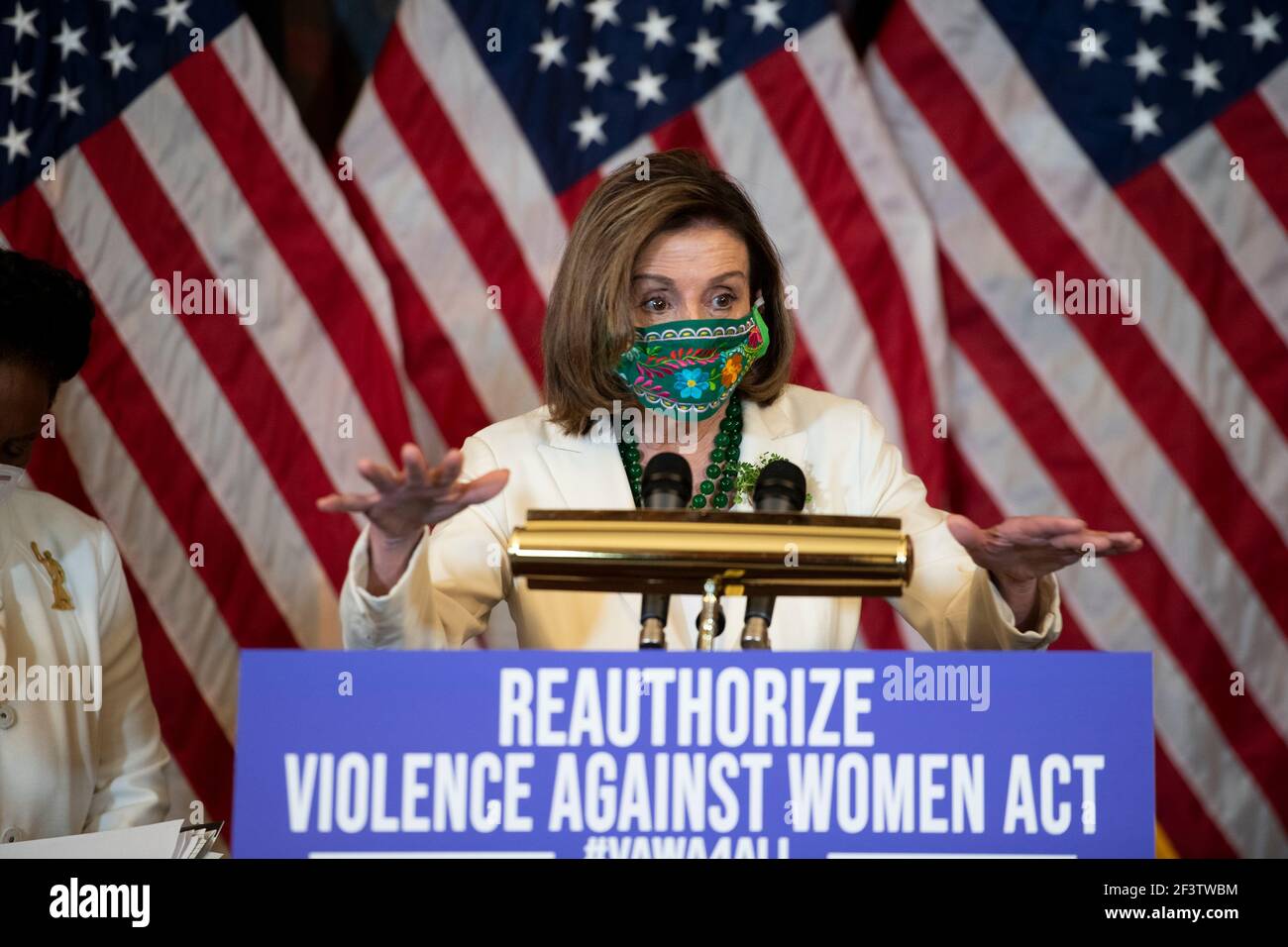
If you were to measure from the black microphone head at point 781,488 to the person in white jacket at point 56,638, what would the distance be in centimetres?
137

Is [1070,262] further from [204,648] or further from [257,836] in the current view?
[257,836]

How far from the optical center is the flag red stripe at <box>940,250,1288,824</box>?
375 centimetres

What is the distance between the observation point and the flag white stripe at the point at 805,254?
3768mm

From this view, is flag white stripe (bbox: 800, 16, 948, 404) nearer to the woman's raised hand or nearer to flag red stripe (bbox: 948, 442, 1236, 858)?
flag red stripe (bbox: 948, 442, 1236, 858)

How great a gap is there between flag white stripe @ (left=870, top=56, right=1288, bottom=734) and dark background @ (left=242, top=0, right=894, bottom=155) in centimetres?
68

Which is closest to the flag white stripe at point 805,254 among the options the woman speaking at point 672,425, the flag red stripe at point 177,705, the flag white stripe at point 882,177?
the flag white stripe at point 882,177

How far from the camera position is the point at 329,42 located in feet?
13.5

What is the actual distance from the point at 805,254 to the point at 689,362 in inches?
57.7

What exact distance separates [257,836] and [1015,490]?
2738 mm

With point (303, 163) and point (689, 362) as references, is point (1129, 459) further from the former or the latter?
point (303, 163)

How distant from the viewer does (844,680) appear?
1508mm

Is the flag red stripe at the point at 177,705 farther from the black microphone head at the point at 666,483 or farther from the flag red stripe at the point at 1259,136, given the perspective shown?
the flag red stripe at the point at 1259,136
